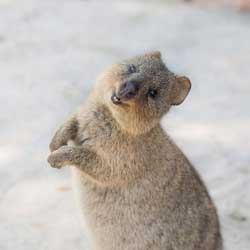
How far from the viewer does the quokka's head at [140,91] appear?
3859 mm

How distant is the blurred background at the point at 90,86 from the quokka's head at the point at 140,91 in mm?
1189

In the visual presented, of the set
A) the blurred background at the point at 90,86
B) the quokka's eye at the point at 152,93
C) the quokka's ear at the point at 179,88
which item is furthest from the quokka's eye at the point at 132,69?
the blurred background at the point at 90,86

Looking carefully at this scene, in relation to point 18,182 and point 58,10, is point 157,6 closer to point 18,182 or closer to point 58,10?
point 58,10

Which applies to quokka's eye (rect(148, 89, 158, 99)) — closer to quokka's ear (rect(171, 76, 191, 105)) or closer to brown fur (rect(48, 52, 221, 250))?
brown fur (rect(48, 52, 221, 250))

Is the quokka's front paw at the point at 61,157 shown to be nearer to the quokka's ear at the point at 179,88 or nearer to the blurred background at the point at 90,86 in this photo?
the quokka's ear at the point at 179,88

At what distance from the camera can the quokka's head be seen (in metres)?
3.86

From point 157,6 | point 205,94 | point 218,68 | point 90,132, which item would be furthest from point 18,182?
point 157,6

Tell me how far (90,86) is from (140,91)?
262 centimetres

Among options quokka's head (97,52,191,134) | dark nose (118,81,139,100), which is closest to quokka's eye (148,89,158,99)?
quokka's head (97,52,191,134)

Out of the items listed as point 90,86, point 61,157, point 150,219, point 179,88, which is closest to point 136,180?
point 150,219

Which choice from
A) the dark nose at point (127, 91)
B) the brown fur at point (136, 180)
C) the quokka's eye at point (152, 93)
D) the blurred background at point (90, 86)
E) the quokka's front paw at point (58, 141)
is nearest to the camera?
the dark nose at point (127, 91)

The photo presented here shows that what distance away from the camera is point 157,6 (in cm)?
798

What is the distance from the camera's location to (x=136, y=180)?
4.14 meters

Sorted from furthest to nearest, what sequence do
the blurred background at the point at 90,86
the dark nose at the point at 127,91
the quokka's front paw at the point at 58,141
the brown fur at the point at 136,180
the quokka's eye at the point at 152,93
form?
the blurred background at the point at 90,86 < the quokka's front paw at the point at 58,141 < the brown fur at the point at 136,180 < the quokka's eye at the point at 152,93 < the dark nose at the point at 127,91
